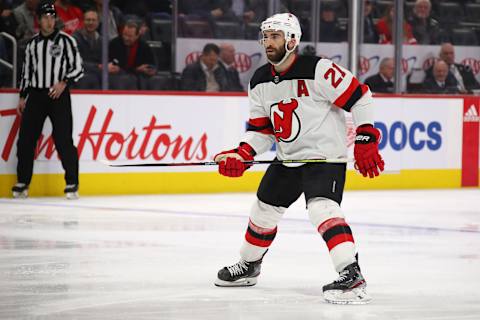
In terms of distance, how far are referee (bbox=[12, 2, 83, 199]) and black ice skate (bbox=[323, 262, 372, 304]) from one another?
4.71m

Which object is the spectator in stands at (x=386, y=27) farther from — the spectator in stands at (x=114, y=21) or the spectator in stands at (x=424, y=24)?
the spectator in stands at (x=114, y=21)

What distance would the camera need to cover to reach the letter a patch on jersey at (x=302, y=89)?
14.8 feet

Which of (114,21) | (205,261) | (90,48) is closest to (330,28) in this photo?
(114,21)

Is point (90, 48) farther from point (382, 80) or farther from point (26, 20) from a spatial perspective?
point (382, 80)

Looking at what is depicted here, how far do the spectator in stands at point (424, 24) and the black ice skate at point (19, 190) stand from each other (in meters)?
4.51

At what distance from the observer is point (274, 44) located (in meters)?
4.48

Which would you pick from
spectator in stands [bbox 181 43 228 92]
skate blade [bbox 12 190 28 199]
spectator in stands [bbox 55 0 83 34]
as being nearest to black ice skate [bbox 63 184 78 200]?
skate blade [bbox 12 190 28 199]

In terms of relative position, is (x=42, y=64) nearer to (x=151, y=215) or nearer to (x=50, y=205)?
(x=50, y=205)

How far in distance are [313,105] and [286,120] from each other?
0.13m

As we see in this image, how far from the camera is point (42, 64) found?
28.6 feet

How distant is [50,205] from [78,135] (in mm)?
1010

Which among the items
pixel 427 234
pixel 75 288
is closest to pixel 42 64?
pixel 427 234

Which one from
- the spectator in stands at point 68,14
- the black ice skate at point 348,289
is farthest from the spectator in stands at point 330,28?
the black ice skate at point 348,289

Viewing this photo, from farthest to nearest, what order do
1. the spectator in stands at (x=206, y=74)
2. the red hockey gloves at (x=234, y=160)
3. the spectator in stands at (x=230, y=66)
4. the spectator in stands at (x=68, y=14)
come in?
the spectator in stands at (x=230, y=66) < the spectator in stands at (x=206, y=74) < the spectator in stands at (x=68, y=14) < the red hockey gloves at (x=234, y=160)
